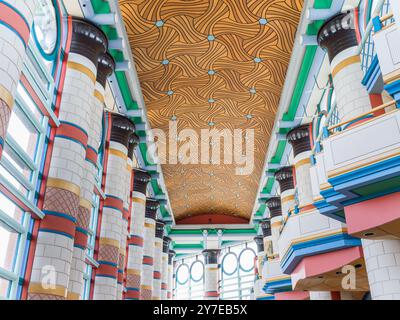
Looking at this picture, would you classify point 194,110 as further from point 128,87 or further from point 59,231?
point 59,231

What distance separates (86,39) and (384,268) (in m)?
9.18

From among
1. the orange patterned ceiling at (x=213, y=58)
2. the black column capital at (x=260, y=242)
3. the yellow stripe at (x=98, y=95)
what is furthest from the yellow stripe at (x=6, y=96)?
the black column capital at (x=260, y=242)

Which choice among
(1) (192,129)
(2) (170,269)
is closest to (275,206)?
(1) (192,129)

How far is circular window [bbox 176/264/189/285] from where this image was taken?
118ft

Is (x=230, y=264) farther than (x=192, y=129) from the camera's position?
Yes

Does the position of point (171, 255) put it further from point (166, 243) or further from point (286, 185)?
point (286, 185)

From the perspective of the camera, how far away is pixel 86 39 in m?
11.7

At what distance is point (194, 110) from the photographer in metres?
18.6

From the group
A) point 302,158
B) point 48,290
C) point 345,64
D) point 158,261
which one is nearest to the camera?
point 48,290

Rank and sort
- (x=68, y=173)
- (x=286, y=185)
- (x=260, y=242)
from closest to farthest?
(x=68, y=173) < (x=286, y=185) < (x=260, y=242)

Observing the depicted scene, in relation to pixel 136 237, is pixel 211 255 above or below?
above

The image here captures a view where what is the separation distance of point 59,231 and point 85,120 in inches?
120
